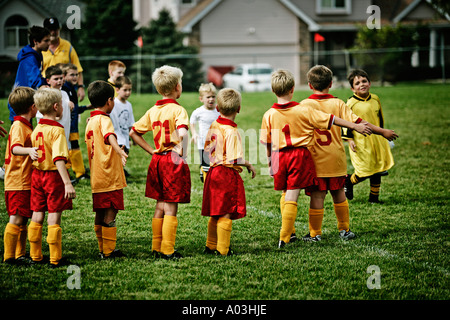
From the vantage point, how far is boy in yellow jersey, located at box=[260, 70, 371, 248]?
18.6ft

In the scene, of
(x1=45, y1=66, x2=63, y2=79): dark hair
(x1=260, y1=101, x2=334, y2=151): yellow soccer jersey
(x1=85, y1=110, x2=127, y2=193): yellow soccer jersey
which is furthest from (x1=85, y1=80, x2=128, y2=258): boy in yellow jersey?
(x1=45, y1=66, x2=63, y2=79): dark hair

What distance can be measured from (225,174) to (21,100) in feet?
6.87

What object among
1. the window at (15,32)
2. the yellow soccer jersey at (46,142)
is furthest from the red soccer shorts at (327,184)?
the window at (15,32)

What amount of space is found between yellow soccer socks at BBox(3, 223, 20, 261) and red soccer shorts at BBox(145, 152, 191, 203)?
4.20 ft

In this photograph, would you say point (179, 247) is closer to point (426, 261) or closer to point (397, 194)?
point (426, 261)

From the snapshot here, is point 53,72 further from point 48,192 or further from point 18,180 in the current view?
point 48,192

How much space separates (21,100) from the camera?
5.26m

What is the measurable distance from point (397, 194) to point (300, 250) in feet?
11.2

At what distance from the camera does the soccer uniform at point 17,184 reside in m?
5.15

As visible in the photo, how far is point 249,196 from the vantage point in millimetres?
8523

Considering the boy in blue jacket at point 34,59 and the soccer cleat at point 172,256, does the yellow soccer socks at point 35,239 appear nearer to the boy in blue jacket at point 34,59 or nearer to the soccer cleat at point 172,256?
the soccer cleat at point 172,256

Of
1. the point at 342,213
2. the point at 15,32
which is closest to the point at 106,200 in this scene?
the point at 342,213

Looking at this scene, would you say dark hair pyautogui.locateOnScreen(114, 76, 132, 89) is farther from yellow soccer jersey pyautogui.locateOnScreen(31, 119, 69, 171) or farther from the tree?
the tree

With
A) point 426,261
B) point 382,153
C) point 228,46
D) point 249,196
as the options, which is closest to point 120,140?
point 249,196
